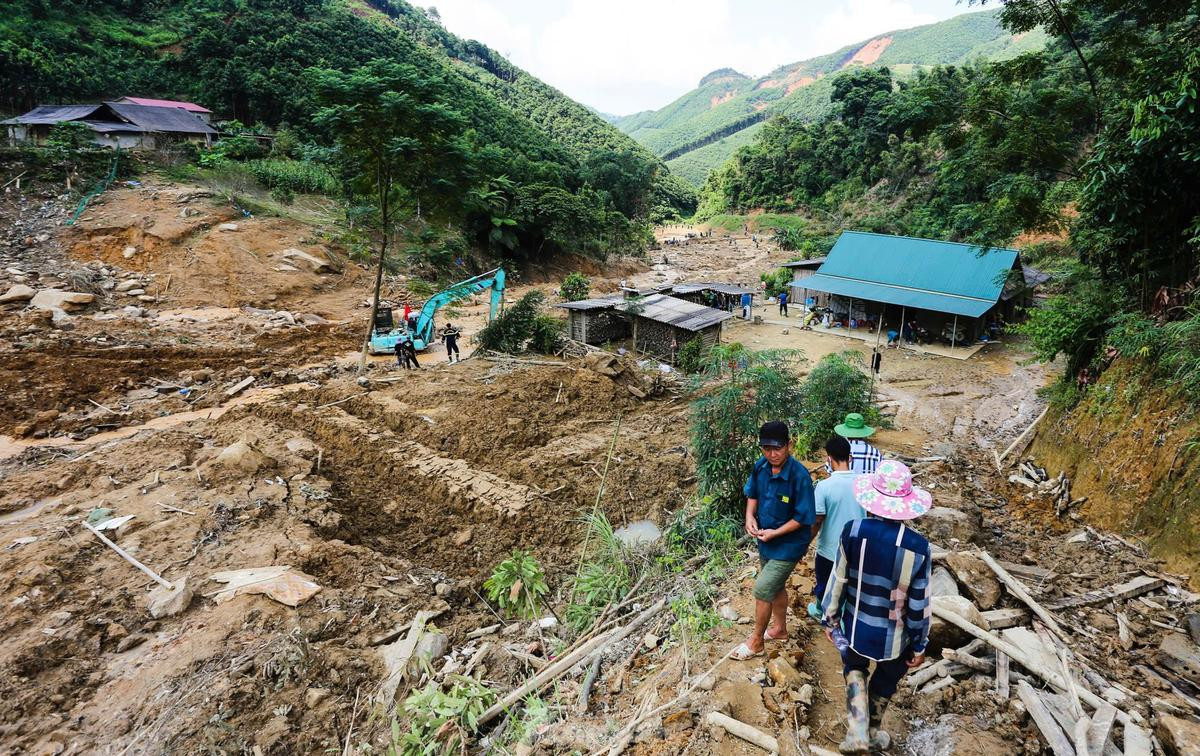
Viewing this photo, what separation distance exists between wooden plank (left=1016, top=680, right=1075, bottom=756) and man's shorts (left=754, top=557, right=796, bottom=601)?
143 centimetres

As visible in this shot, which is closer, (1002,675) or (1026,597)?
(1002,675)

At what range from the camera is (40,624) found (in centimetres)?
493

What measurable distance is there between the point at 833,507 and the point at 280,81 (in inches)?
1664

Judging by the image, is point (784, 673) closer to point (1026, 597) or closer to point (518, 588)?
point (1026, 597)

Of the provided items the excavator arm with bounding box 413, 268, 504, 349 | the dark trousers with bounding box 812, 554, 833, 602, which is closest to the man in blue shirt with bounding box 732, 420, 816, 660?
the dark trousers with bounding box 812, 554, 833, 602

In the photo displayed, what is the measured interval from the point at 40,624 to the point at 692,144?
131 m

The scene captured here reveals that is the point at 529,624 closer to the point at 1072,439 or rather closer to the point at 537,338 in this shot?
the point at 1072,439

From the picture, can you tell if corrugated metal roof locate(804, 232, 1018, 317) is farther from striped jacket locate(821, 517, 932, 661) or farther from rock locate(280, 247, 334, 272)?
rock locate(280, 247, 334, 272)

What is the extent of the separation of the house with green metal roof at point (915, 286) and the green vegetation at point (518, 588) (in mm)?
17721

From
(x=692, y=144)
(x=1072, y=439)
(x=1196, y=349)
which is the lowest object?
(x=1072, y=439)

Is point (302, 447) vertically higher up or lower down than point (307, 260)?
lower down

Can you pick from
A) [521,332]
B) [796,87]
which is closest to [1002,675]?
[521,332]

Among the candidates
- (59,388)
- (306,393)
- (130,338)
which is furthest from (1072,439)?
(130,338)

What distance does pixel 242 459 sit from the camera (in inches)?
309
